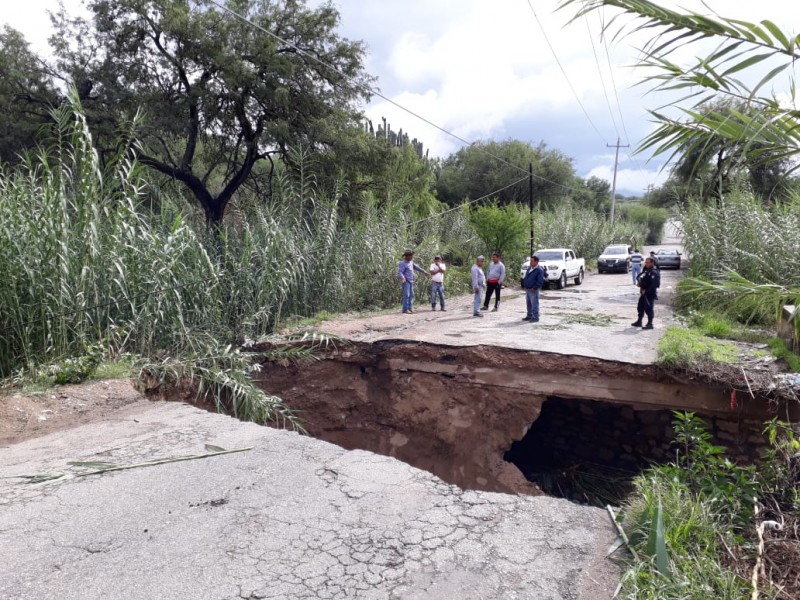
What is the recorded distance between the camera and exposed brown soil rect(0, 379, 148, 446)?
5000mm

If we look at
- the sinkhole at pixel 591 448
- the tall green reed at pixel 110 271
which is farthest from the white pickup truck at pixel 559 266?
the tall green reed at pixel 110 271

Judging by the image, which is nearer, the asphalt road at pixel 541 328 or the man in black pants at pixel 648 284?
the asphalt road at pixel 541 328

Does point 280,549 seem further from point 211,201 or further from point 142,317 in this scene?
point 211,201

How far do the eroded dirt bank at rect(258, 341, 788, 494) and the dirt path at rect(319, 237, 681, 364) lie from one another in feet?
0.84

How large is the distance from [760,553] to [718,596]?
1.77 ft

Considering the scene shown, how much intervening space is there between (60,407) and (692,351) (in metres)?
7.56

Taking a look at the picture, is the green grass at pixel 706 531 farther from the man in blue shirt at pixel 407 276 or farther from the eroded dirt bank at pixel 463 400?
the man in blue shirt at pixel 407 276

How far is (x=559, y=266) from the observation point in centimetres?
1816

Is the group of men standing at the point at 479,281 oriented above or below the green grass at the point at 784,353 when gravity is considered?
above

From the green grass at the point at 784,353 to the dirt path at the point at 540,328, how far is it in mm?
1498

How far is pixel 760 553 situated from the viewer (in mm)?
2873

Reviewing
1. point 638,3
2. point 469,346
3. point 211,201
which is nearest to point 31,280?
point 469,346

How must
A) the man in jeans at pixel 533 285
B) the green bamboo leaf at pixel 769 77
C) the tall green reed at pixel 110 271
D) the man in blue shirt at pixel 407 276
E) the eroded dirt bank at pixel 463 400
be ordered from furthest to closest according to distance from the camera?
the man in blue shirt at pixel 407 276 < the man in jeans at pixel 533 285 < the eroded dirt bank at pixel 463 400 < the tall green reed at pixel 110 271 < the green bamboo leaf at pixel 769 77

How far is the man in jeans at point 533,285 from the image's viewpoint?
403 inches
